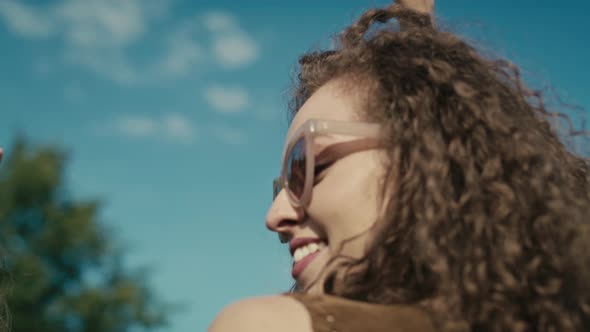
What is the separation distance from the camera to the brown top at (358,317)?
1414mm

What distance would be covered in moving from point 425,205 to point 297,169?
21.4 inches

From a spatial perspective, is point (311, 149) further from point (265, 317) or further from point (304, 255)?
point (265, 317)

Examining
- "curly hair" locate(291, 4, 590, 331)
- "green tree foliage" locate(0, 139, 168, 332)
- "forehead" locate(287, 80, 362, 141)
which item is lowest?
"curly hair" locate(291, 4, 590, 331)

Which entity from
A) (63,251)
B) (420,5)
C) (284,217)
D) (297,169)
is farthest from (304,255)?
(63,251)

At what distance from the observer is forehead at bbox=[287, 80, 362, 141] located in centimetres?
A: 210

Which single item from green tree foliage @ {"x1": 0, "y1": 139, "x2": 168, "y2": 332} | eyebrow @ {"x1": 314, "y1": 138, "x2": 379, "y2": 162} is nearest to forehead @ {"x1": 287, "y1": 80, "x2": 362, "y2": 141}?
eyebrow @ {"x1": 314, "y1": 138, "x2": 379, "y2": 162}

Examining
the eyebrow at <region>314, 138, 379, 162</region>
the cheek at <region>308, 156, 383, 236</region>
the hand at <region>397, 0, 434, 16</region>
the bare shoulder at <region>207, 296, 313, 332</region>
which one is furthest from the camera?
the hand at <region>397, 0, 434, 16</region>

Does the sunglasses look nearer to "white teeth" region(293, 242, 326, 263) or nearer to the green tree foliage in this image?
"white teeth" region(293, 242, 326, 263)

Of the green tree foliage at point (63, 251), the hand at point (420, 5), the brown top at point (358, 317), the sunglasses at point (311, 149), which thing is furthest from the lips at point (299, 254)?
the green tree foliage at point (63, 251)

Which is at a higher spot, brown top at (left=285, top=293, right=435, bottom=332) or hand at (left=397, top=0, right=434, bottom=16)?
hand at (left=397, top=0, right=434, bottom=16)

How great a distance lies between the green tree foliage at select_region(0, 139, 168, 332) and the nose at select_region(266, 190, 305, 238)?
15243 millimetres

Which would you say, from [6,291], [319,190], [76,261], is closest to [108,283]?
[76,261]

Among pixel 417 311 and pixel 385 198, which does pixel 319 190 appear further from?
pixel 417 311

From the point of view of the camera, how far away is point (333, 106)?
7.06 feet
